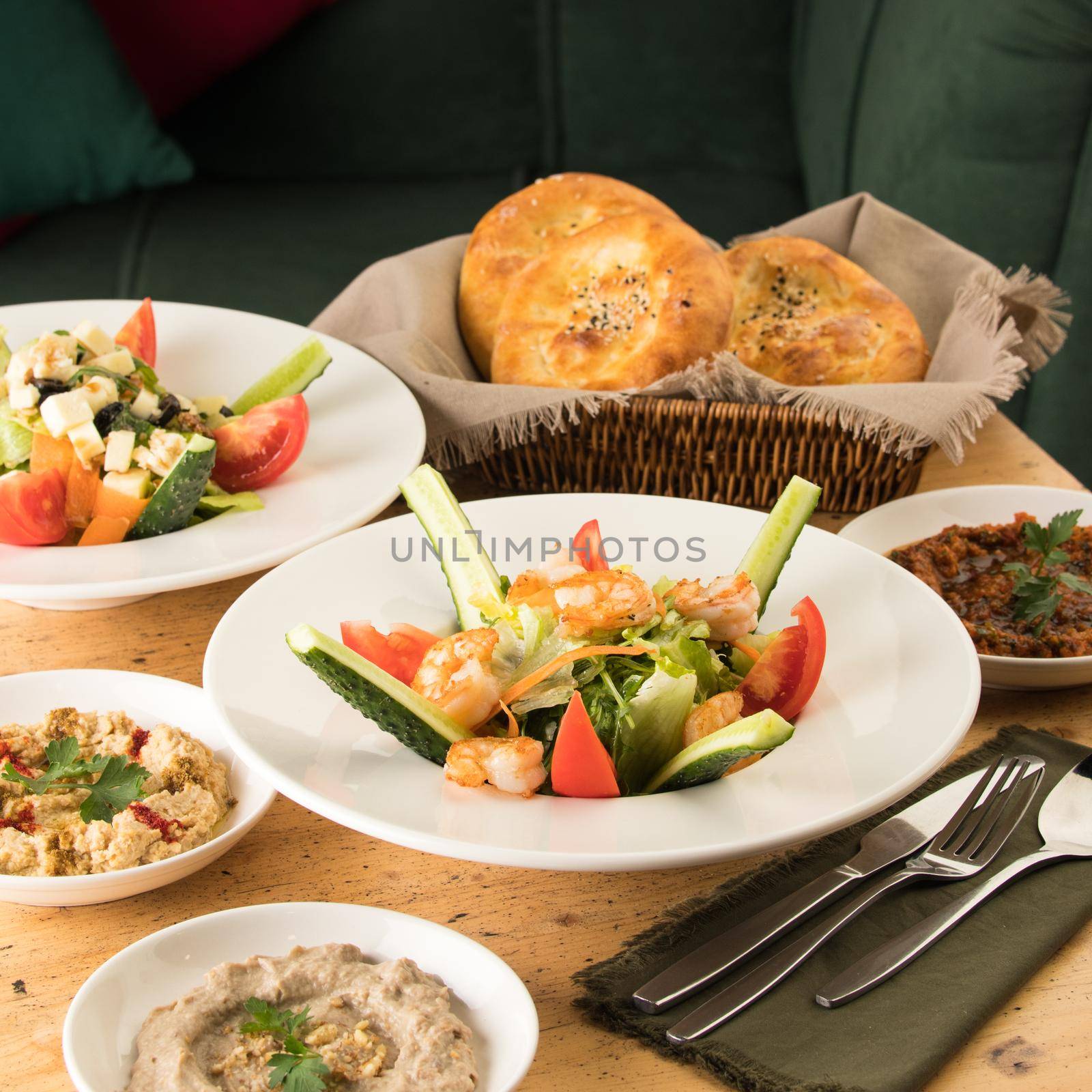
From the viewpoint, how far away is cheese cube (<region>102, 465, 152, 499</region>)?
136 centimetres

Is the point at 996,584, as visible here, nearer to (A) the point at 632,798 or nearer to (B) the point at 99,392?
(A) the point at 632,798

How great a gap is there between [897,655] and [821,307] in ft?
2.66

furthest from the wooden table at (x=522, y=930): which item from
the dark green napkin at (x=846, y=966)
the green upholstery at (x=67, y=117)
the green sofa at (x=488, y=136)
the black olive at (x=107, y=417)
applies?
the green upholstery at (x=67, y=117)

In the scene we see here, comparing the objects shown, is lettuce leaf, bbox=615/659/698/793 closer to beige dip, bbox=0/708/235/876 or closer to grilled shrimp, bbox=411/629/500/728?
grilled shrimp, bbox=411/629/500/728

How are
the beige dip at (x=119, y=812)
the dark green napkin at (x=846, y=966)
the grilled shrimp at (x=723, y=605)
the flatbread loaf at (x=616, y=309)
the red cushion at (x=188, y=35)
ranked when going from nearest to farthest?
1. the dark green napkin at (x=846, y=966)
2. the beige dip at (x=119, y=812)
3. the grilled shrimp at (x=723, y=605)
4. the flatbread loaf at (x=616, y=309)
5. the red cushion at (x=188, y=35)

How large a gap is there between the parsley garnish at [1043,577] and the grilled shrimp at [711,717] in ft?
1.50

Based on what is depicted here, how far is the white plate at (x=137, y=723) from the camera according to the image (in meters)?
0.91

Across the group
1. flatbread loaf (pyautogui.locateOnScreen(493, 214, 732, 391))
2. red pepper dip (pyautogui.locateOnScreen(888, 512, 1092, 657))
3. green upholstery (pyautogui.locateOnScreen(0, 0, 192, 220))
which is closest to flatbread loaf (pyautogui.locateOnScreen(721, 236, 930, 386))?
flatbread loaf (pyautogui.locateOnScreen(493, 214, 732, 391))

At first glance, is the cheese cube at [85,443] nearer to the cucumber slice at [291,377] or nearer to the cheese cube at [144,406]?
the cheese cube at [144,406]

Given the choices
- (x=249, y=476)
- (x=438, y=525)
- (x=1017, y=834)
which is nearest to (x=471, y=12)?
(x=249, y=476)

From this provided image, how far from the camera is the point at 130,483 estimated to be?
1.36m

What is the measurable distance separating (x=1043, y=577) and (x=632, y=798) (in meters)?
0.63

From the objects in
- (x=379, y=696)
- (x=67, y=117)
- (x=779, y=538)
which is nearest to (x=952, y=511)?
(x=779, y=538)

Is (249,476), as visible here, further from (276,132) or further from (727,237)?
(276,132)
